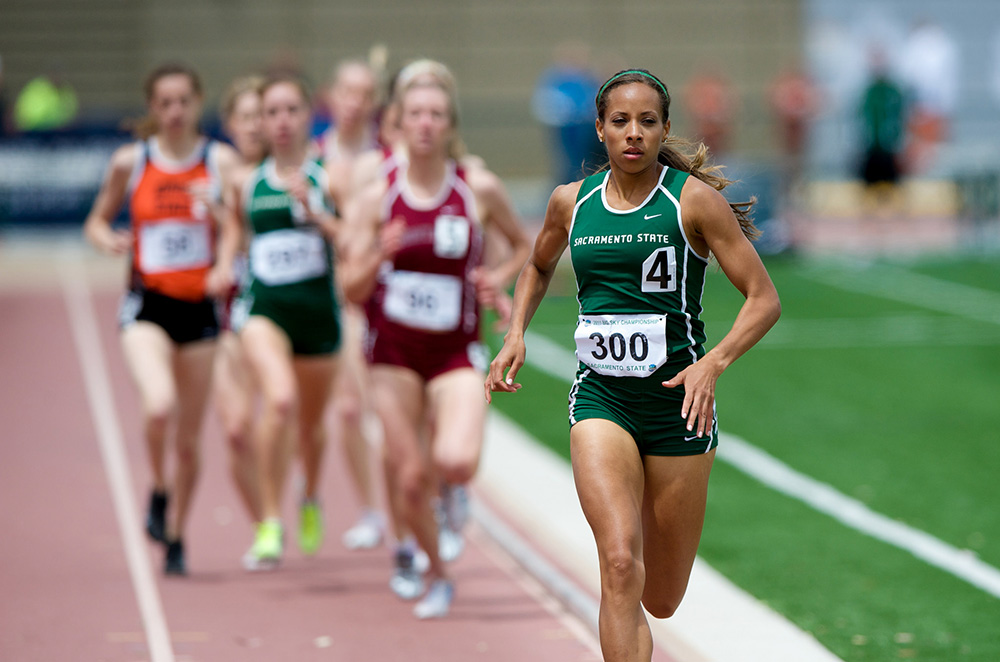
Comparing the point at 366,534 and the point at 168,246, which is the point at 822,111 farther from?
the point at 168,246

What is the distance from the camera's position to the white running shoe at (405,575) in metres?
7.49

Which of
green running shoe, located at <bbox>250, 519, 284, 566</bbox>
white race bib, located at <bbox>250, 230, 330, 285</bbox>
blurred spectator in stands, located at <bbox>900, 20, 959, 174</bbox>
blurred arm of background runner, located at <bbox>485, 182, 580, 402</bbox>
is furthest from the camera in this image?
blurred spectator in stands, located at <bbox>900, 20, 959, 174</bbox>

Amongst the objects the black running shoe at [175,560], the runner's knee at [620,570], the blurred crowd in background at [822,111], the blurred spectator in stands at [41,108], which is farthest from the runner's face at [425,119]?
the blurred spectator in stands at [41,108]

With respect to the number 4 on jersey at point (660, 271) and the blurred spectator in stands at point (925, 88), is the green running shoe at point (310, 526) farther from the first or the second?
the blurred spectator in stands at point (925, 88)

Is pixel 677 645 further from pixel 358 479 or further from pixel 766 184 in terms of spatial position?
pixel 766 184

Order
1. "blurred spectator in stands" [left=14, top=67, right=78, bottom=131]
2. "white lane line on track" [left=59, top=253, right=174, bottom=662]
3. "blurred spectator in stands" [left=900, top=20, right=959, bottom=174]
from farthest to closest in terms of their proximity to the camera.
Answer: "blurred spectator in stands" [left=900, top=20, right=959, bottom=174], "blurred spectator in stands" [left=14, top=67, right=78, bottom=131], "white lane line on track" [left=59, top=253, right=174, bottom=662]

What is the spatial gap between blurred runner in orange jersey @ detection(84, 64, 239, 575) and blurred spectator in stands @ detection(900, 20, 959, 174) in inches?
930

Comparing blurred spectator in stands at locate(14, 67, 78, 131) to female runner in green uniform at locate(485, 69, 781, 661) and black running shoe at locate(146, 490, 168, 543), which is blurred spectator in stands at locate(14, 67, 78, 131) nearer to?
black running shoe at locate(146, 490, 168, 543)

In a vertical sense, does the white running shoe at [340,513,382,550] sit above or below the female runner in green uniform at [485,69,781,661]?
below

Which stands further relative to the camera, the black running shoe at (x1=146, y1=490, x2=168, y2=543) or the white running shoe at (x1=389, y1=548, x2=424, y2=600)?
the black running shoe at (x1=146, y1=490, x2=168, y2=543)

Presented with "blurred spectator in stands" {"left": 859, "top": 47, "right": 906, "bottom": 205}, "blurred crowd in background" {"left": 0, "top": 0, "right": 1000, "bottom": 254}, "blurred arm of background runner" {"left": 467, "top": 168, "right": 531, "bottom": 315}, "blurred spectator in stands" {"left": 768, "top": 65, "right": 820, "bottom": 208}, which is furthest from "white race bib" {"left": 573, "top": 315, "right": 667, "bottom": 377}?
"blurred spectator in stands" {"left": 768, "top": 65, "right": 820, "bottom": 208}

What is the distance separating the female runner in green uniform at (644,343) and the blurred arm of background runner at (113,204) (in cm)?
352

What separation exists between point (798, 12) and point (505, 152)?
345 inches

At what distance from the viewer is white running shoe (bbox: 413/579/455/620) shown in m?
7.11
